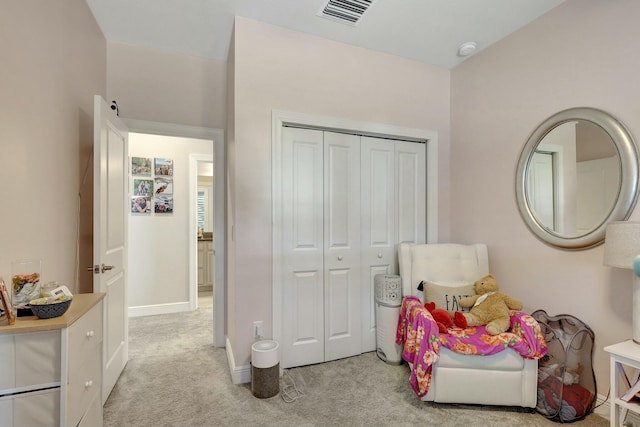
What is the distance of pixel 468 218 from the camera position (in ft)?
9.23

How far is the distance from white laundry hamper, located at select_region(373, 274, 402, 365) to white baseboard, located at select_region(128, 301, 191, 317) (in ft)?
8.66

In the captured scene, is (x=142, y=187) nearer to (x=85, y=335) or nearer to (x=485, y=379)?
(x=85, y=335)

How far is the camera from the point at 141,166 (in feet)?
12.4

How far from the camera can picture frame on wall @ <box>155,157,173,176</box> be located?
384 centimetres

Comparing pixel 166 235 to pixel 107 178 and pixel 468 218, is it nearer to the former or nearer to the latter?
pixel 107 178

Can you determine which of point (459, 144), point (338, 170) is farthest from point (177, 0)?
point (459, 144)

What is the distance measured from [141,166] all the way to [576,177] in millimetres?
4346

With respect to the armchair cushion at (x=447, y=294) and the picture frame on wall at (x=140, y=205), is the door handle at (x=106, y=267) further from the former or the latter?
the armchair cushion at (x=447, y=294)

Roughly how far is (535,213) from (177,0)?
2.97m

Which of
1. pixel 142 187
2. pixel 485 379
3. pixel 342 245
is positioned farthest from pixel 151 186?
pixel 485 379

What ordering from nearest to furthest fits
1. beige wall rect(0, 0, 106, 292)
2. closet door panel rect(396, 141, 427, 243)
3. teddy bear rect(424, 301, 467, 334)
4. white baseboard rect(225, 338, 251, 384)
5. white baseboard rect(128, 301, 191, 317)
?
1. beige wall rect(0, 0, 106, 292)
2. teddy bear rect(424, 301, 467, 334)
3. white baseboard rect(225, 338, 251, 384)
4. closet door panel rect(396, 141, 427, 243)
5. white baseboard rect(128, 301, 191, 317)

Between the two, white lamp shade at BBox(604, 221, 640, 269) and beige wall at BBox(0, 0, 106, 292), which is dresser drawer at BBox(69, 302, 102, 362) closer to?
beige wall at BBox(0, 0, 106, 292)

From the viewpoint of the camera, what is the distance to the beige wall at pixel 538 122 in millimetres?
1818

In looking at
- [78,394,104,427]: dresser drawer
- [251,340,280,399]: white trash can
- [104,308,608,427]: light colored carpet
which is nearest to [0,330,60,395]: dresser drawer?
[78,394,104,427]: dresser drawer
